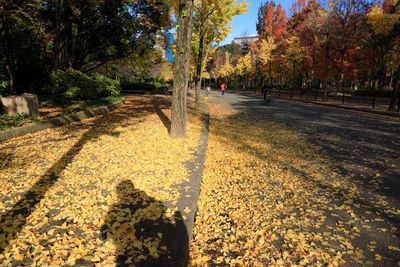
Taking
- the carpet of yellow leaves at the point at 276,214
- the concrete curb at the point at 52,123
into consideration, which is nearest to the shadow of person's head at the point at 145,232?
the carpet of yellow leaves at the point at 276,214

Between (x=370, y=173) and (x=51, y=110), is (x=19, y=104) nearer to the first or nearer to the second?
(x=51, y=110)

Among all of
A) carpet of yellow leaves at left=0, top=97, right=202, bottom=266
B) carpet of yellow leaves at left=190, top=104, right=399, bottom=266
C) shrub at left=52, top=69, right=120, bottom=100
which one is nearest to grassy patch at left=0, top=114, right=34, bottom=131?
carpet of yellow leaves at left=0, top=97, right=202, bottom=266

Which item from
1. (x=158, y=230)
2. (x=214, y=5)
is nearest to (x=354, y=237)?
(x=158, y=230)

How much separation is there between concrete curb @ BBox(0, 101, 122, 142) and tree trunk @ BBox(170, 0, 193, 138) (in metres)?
4.18

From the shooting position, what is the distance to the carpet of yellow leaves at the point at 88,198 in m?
2.83

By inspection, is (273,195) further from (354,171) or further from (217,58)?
(217,58)

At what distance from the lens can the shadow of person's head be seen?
2727 millimetres

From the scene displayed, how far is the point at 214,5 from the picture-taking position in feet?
48.8

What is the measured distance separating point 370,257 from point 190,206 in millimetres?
2137

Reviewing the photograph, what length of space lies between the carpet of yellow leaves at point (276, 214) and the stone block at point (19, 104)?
675 cm

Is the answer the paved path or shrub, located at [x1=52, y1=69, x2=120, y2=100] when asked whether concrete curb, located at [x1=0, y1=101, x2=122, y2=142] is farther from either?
the paved path

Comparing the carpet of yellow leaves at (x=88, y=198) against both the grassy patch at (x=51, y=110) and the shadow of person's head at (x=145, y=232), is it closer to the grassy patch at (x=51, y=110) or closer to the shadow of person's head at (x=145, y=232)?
the shadow of person's head at (x=145, y=232)

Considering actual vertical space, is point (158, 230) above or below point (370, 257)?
above

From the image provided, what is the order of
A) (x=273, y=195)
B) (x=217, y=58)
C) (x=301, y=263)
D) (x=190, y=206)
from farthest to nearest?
1. (x=217, y=58)
2. (x=273, y=195)
3. (x=190, y=206)
4. (x=301, y=263)
